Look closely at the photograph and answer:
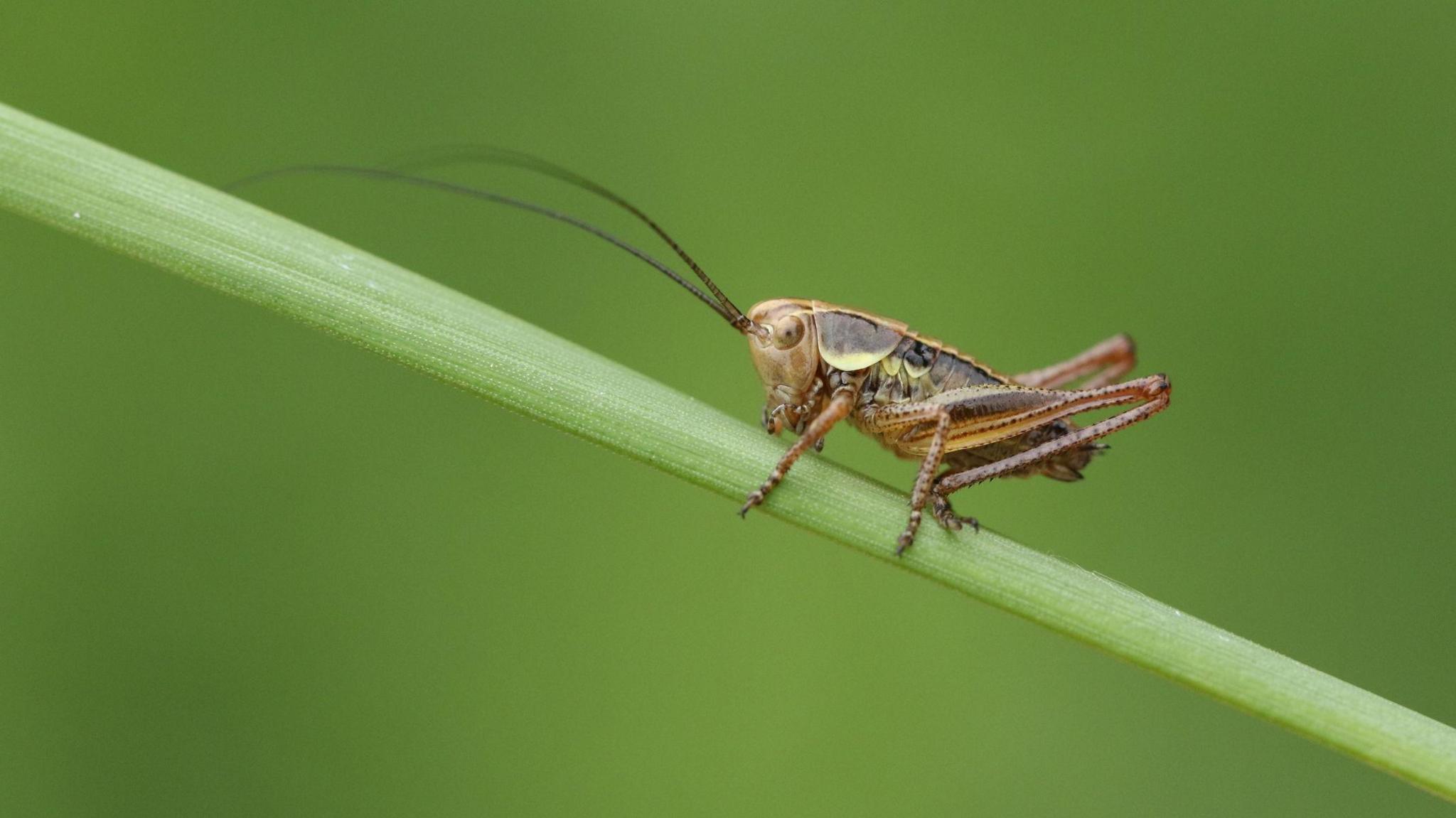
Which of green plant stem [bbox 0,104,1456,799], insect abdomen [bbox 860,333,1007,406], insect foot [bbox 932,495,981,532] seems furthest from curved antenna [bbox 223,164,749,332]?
insect foot [bbox 932,495,981,532]

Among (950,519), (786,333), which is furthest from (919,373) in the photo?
(950,519)

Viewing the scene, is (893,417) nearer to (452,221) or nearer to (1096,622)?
(1096,622)

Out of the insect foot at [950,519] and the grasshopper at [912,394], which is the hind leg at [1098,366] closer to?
the grasshopper at [912,394]

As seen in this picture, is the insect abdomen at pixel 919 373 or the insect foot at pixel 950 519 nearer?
the insect foot at pixel 950 519

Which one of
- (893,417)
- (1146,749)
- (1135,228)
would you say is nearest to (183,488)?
(893,417)

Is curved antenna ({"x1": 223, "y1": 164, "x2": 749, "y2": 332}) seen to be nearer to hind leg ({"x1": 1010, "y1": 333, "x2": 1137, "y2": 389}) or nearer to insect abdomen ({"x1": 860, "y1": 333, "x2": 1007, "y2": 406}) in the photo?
insect abdomen ({"x1": 860, "y1": 333, "x2": 1007, "y2": 406})

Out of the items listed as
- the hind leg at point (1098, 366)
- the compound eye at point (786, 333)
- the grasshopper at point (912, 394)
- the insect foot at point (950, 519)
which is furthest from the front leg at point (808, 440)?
the hind leg at point (1098, 366)

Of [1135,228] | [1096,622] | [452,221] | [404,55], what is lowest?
[1096,622]
